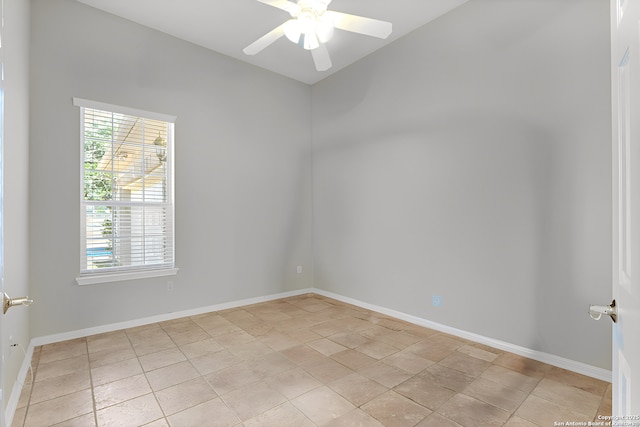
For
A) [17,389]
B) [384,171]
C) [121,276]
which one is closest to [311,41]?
[384,171]

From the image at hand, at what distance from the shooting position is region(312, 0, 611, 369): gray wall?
8.05 ft

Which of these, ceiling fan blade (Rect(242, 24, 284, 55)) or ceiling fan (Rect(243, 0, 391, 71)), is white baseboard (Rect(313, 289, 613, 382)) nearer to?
ceiling fan (Rect(243, 0, 391, 71))

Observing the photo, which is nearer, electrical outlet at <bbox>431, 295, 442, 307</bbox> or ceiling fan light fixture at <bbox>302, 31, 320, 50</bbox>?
ceiling fan light fixture at <bbox>302, 31, 320, 50</bbox>

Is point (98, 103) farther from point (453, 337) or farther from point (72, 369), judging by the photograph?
point (453, 337)

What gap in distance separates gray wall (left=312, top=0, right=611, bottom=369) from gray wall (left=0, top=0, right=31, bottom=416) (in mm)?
3343

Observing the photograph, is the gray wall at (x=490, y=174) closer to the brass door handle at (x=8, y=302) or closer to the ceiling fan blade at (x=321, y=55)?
the ceiling fan blade at (x=321, y=55)

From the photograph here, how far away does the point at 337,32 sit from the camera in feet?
12.0

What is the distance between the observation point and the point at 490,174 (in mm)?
2996

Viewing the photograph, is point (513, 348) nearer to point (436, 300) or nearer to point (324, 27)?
point (436, 300)

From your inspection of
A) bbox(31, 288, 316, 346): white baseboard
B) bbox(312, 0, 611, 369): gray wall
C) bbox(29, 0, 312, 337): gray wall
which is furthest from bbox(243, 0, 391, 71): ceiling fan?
bbox(31, 288, 316, 346): white baseboard

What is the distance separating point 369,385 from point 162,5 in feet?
13.0

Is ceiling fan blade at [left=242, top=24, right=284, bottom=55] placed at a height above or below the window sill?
above

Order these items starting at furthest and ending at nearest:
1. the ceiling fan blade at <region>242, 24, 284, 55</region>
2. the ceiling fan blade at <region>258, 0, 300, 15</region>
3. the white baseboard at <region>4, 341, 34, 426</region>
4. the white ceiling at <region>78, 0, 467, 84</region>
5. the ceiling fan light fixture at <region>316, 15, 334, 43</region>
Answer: the white ceiling at <region>78, 0, 467, 84</region>
the ceiling fan blade at <region>242, 24, 284, 55</region>
the ceiling fan light fixture at <region>316, 15, 334, 43</region>
the ceiling fan blade at <region>258, 0, 300, 15</region>
the white baseboard at <region>4, 341, 34, 426</region>

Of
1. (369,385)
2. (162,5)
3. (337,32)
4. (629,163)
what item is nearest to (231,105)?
(162,5)
